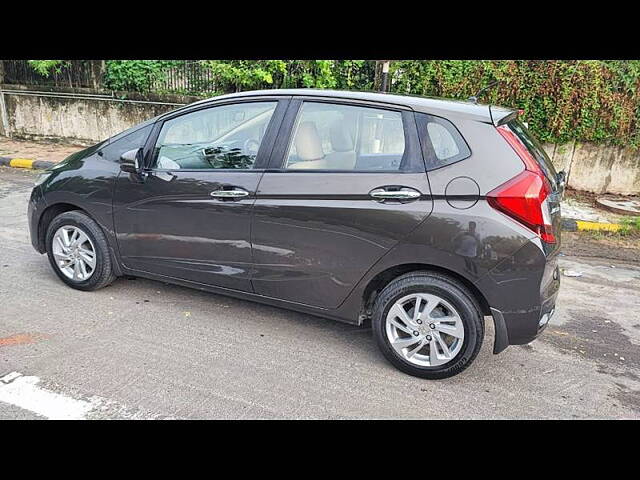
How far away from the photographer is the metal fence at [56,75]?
10.7 metres

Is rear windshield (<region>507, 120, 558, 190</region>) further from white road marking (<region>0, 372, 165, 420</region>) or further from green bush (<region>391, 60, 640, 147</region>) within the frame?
green bush (<region>391, 60, 640, 147</region>)

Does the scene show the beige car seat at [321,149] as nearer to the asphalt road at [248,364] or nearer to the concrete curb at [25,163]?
the asphalt road at [248,364]

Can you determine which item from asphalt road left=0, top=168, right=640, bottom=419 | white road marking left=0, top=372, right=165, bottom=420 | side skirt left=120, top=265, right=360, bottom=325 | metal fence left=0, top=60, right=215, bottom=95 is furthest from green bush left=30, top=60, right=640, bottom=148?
white road marking left=0, top=372, right=165, bottom=420

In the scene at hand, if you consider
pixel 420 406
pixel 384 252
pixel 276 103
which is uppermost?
pixel 276 103

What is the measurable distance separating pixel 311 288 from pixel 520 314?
133 cm

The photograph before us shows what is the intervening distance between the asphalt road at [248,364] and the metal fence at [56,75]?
7.46 meters

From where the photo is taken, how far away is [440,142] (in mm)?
3189

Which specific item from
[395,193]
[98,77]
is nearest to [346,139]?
[395,193]

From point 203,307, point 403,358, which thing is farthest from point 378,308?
point 203,307

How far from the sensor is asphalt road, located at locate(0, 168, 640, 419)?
117 inches

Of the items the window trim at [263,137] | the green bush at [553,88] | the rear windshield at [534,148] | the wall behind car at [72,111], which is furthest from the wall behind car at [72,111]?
the rear windshield at [534,148]

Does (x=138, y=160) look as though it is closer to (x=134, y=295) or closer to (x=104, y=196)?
(x=104, y=196)

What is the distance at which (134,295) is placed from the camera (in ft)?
14.3

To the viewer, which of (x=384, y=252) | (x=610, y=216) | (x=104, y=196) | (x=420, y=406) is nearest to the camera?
(x=420, y=406)
